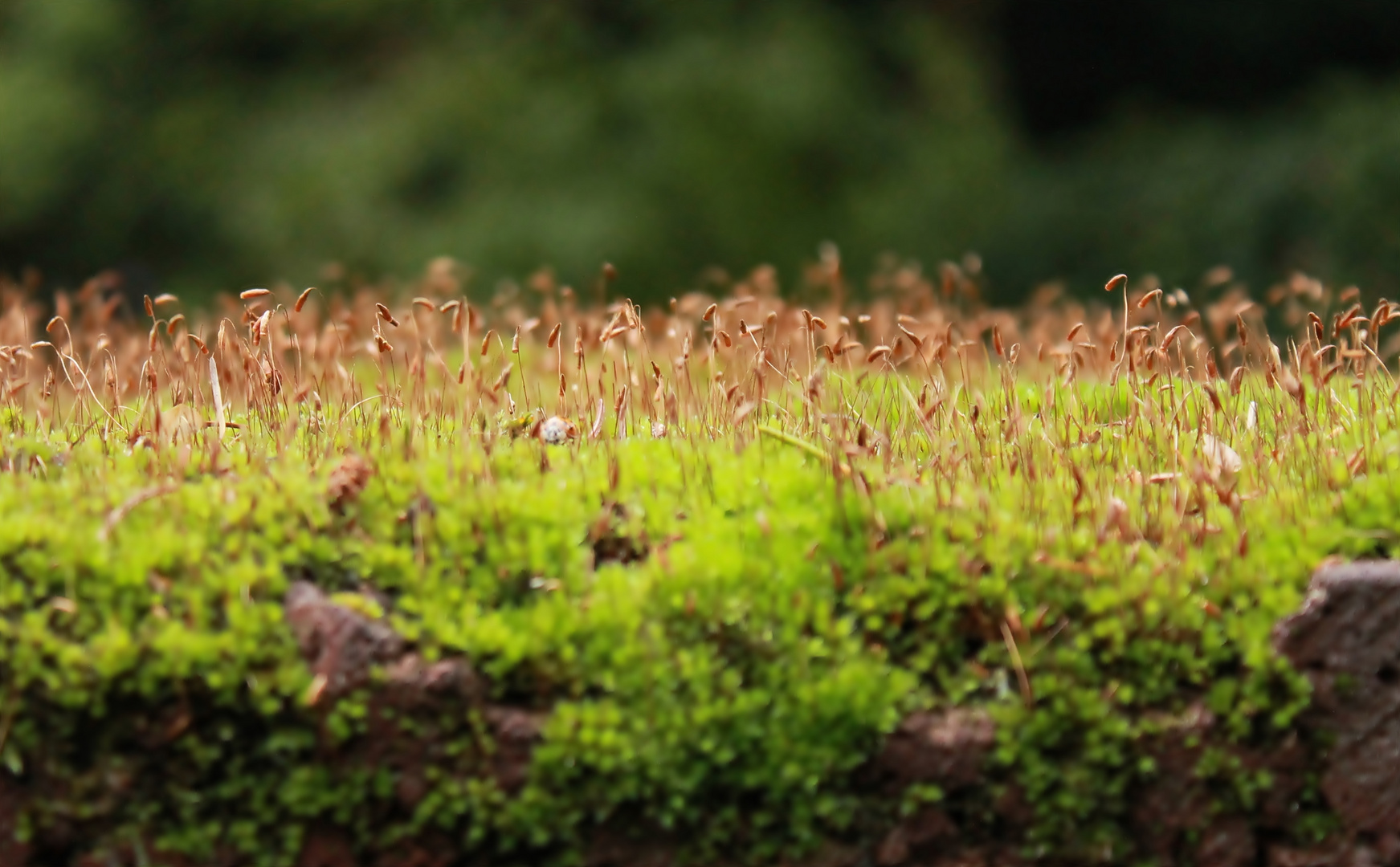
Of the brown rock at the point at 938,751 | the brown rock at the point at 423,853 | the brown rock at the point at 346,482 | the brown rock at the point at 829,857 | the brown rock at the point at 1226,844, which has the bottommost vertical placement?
the brown rock at the point at 1226,844

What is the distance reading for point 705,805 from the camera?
2051 mm

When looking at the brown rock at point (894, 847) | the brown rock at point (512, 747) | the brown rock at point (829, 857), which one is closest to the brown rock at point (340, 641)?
the brown rock at point (512, 747)

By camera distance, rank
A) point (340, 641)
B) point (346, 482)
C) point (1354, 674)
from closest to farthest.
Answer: point (340, 641) < point (1354, 674) < point (346, 482)

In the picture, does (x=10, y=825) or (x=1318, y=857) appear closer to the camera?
(x=10, y=825)

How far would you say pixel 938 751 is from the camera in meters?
2.03

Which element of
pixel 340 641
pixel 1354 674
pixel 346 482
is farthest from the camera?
pixel 346 482

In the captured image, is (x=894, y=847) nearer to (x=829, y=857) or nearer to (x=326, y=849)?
(x=829, y=857)

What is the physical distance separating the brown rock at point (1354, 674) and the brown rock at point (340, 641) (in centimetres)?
153

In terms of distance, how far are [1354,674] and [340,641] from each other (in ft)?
5.71

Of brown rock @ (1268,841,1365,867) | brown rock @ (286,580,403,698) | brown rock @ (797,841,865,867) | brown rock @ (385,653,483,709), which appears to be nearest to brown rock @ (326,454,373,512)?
brown rock @ (286,580,403,698)

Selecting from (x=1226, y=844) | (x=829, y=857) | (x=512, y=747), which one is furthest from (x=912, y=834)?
(x=512, y=747)

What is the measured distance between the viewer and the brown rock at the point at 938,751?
203 centimetres

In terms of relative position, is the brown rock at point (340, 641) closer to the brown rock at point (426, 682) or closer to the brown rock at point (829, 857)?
the brown rock at point (426, 682)

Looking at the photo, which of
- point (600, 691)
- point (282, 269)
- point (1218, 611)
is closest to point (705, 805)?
point (600, 691)
